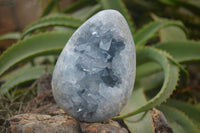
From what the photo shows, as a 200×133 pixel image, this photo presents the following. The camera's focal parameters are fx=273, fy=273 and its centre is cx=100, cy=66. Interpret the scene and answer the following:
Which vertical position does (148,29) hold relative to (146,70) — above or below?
above

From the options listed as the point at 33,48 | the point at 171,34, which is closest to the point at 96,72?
the point at 33,48

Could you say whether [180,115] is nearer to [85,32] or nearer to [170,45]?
[170,45]

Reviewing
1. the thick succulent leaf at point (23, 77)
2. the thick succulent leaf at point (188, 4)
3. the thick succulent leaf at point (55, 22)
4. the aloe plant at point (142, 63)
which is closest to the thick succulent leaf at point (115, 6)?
the aloe plant at point (142, 63)

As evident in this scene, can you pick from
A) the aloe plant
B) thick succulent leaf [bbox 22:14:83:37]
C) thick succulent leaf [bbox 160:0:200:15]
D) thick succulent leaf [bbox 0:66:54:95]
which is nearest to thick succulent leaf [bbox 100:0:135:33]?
the aloe plant

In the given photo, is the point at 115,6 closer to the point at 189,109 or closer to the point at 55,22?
the point at 55,22

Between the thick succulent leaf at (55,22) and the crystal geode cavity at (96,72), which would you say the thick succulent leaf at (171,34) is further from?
the crystal geode cavity at (96,72)
